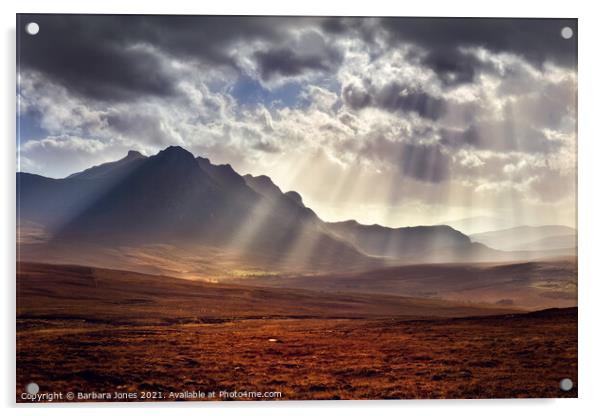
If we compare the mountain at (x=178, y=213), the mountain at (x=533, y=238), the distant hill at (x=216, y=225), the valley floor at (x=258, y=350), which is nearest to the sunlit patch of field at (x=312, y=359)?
the valley floor at (x=258, y=350)

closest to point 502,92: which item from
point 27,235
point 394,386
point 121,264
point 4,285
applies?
point 394,386

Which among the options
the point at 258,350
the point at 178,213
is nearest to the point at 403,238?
the point at 258,350

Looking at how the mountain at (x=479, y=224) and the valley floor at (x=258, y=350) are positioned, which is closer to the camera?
the valley floor at (x=258, y=350)

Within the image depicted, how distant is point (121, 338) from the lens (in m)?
5.98

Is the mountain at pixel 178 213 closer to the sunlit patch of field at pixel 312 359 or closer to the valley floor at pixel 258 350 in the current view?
the valley floor at pixel 258 350

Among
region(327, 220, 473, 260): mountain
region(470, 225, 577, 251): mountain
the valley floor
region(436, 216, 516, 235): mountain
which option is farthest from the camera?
region(327, 220, 473, 260): mountain

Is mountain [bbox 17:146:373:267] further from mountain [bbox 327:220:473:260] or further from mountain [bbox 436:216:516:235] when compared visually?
mountain [bbox 436:216:516:235]

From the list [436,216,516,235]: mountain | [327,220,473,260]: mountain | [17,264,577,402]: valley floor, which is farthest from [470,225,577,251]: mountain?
[17,264,577,402]: valley floor

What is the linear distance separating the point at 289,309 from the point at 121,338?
2.45 m

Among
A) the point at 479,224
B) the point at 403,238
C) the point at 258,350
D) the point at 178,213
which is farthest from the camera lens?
the point at 178,213

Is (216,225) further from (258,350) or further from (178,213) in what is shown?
(258,350)

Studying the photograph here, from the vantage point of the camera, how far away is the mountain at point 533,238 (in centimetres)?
614

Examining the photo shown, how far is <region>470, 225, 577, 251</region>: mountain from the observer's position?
614cm

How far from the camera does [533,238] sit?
626cm
